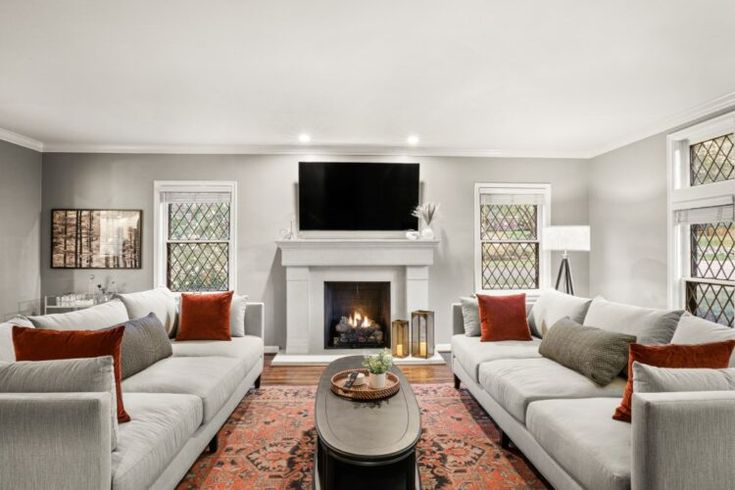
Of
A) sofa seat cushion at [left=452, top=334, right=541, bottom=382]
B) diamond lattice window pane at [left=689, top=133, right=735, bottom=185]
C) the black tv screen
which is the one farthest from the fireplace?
Result: diamond lattice window pane at [left=689, top=133, right=735, bottom=185]

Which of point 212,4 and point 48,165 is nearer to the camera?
point 212,4

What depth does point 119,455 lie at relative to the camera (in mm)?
1511

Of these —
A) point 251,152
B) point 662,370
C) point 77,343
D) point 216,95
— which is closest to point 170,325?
point 77,343

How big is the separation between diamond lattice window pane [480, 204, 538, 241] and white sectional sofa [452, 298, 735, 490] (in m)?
2.48

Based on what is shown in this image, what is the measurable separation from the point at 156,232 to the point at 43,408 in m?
3.71

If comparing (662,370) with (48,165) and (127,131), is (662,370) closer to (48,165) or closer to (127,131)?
(127,131)

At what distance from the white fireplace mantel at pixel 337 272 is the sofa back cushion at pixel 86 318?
1953mm

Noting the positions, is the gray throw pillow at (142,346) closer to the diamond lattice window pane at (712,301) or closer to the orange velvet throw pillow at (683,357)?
the orange velvet throw pillow at (683,357)

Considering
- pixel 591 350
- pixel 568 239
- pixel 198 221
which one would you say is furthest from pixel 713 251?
pixel 198 221

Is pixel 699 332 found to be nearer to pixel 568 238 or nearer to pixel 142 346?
pixel 568 238

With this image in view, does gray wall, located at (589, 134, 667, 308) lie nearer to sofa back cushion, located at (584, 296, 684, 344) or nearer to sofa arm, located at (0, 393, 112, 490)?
sofa back cushion, located at (584, 296, 684, 344)

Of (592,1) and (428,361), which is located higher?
(592,1)

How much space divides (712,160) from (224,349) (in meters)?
4.47

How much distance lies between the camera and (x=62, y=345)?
191 cm
